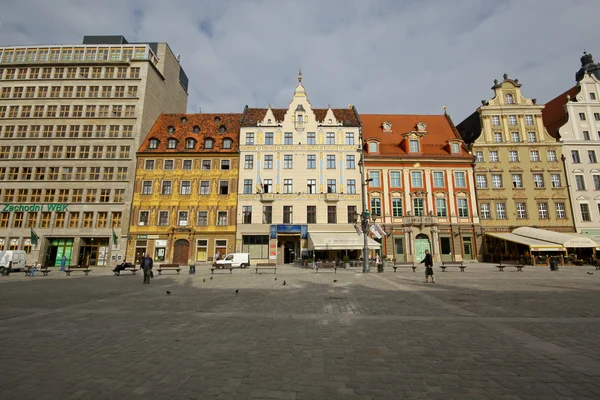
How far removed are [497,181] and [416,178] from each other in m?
10.2

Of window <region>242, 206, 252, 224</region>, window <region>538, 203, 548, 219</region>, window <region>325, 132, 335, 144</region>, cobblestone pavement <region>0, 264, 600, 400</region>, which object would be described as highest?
window <region>325, 132, 335, 144</region>

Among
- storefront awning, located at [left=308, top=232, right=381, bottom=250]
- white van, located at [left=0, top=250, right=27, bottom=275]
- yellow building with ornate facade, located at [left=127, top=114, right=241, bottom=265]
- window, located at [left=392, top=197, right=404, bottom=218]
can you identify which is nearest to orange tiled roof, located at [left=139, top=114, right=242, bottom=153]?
yellow building with ornate facade, located at [left=127, top=114, right=241, bottom=265]

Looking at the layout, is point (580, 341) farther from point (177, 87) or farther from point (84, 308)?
point (177, 87)

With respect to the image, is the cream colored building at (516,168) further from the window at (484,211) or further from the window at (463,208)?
the window at (463,208)

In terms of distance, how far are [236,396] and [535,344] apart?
596cm

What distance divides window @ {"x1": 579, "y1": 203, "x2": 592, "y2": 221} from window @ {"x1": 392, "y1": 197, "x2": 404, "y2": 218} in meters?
21.8

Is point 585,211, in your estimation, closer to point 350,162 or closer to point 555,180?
point 555,180

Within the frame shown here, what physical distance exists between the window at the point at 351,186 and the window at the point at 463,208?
13074mm

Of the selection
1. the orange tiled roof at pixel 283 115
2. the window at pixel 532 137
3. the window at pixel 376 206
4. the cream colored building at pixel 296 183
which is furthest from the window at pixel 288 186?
the window at pixel 532 137

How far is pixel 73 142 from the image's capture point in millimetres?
37469

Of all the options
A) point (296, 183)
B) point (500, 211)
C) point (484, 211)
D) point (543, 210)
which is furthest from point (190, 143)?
point (543, 210)

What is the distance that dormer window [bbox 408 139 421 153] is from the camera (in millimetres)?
38094

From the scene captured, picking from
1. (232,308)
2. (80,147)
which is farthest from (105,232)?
(232,308)

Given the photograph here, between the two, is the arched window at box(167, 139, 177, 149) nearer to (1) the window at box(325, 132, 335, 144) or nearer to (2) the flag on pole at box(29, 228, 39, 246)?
(2) the flag on pole at box(29, 228, 39, 246)
